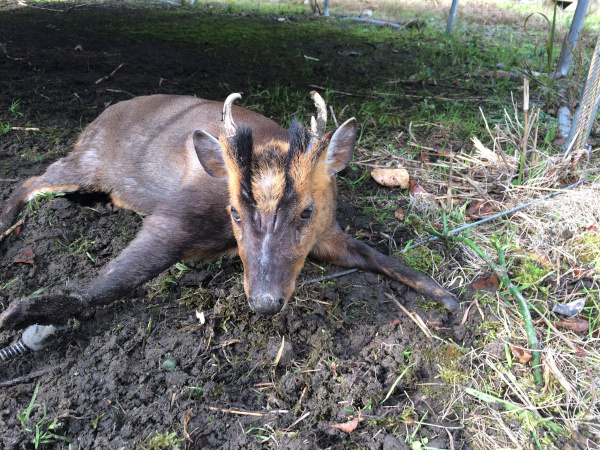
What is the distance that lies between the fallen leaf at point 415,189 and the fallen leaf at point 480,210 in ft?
1.31

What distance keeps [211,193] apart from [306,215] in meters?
0.81

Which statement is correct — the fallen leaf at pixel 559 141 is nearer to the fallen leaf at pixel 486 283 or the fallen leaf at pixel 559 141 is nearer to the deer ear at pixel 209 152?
the fallen leaf at pixel 486 283

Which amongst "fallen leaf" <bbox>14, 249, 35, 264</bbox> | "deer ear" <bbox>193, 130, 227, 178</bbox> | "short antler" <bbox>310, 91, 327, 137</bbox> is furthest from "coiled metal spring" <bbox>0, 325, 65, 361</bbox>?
"short antler" <bbox>310, 91, 327, 137</bbox>

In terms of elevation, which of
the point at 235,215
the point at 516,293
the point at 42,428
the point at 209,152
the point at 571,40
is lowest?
the point at 42,428

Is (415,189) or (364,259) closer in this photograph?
(364,259)

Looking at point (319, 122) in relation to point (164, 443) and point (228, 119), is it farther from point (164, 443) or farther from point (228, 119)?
point (164, 443)

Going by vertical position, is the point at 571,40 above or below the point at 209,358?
above

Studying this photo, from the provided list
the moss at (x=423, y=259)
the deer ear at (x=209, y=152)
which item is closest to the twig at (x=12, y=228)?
the deer ear at (x=209, y=152)

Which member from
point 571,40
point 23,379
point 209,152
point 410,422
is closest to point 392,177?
point 209,152

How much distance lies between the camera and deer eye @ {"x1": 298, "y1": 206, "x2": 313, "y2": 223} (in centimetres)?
272

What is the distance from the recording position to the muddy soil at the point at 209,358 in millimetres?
2191

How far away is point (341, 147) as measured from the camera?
3.07m

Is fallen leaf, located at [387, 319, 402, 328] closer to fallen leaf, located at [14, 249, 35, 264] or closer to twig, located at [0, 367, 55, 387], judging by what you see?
twig, located at [0, 367, 55, 387]

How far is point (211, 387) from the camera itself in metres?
2.37
